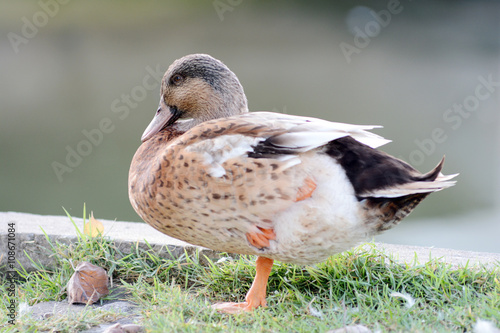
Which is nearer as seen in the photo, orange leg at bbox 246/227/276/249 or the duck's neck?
orange leg at bbox 246/227/276/249

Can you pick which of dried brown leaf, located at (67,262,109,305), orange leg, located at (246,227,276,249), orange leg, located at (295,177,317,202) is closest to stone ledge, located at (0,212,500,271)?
dried brown leaf, located at (67,262,109,305)

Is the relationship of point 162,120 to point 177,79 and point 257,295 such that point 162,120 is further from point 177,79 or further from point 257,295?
point 257,295

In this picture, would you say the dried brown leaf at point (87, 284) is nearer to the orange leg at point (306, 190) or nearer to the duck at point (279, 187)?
the duck at point (279, 187)

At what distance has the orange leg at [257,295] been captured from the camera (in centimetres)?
242

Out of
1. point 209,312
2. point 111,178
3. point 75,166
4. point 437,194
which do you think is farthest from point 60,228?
point 437,194

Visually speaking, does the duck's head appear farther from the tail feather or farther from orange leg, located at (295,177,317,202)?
the tail feather

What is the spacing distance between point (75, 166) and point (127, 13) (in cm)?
722

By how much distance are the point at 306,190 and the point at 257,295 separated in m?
0.57

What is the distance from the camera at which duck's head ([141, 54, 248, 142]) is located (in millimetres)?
2740

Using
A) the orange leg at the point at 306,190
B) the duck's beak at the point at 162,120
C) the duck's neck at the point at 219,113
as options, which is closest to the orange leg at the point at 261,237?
the orange leg at the point at 306,190

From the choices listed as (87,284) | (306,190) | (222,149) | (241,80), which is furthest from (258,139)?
(241,80)

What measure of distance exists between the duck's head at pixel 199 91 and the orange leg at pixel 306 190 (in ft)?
2.31

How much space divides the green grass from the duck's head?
0.70m

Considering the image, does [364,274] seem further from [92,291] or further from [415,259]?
[92,291]
